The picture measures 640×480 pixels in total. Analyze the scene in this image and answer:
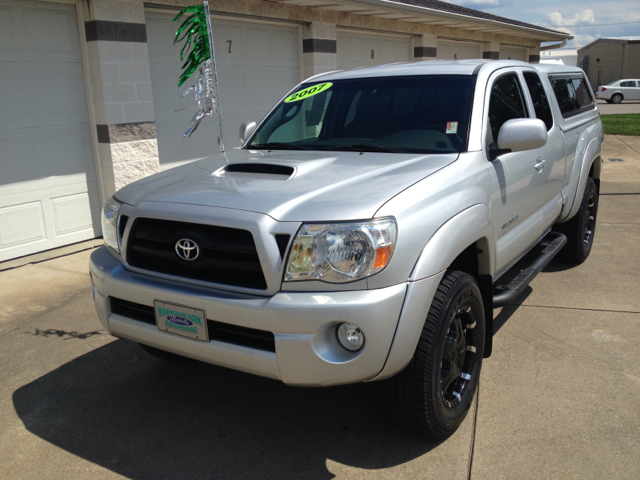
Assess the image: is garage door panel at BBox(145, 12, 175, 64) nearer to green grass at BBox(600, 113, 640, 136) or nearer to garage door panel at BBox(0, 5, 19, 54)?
garage door panel at BBox(0, 5, 19, 54)

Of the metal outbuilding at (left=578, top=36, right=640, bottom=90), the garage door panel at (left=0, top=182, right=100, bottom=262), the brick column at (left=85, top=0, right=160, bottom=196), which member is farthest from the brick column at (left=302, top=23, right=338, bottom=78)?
the metal outbuilding at (left=578, top=36, right=640, bottom=90)

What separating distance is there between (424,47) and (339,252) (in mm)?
11198

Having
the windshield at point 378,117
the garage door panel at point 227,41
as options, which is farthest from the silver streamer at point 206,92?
the garage door panel at point 227,41

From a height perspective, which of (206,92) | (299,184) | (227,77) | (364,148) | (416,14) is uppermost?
(416,14)

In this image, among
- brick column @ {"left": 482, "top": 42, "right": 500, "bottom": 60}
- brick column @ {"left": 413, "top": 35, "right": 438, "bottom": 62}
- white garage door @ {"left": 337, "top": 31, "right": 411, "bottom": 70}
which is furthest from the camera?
brick column @ {"left": 482, "top": 42, "right": 500, "bottom": 60}

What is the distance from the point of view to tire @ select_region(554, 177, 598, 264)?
544 centimetres

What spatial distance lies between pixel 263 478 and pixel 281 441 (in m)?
0.30

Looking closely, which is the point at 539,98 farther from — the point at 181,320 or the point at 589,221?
the point at 181,320

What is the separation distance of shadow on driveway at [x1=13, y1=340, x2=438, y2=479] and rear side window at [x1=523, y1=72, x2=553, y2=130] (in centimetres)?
246

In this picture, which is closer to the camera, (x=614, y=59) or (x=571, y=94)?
(x=571, y=94)

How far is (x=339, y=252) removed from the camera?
8.01 ft

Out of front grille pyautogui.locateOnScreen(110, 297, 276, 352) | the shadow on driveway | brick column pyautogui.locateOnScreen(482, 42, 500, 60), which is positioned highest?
brick column pyautogui.locateOnScreen(482, 42, 500, 60)

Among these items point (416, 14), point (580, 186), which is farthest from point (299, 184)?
point (416, 14)

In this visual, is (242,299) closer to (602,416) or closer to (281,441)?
(281,441)
